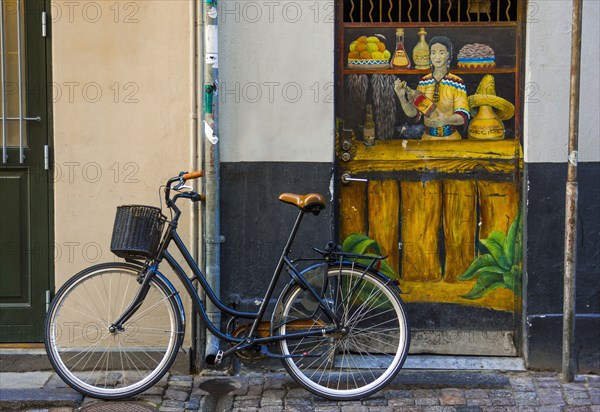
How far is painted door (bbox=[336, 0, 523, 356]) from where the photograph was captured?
6398 millimetres

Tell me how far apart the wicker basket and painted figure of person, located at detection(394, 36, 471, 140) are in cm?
201

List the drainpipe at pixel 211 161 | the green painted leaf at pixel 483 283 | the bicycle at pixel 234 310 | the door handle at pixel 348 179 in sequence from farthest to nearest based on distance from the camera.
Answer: the green painted leaf at pixel 483 283 < the door handle at pixel 348 179 < the drainpipe at pixel 211 161 < the bicycle at pixel 234 310

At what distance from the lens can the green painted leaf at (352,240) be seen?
256 inches

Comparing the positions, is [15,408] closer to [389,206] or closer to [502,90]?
[389,206]

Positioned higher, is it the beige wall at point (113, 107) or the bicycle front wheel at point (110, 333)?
the beige wall at point (113, 107)

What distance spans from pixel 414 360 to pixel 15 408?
2.68 meters

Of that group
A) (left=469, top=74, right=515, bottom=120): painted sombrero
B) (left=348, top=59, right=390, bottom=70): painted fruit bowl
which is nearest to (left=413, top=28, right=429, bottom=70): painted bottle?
(left=348, top=59, right=390, bottom=70): painted fruit bowl

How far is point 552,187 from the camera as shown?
6.20 m

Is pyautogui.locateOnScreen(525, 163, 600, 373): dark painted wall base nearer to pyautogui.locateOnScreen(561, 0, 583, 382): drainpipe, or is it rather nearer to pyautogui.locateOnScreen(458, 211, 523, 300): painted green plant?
pyautogui.locateOnScreen(458, 211, 523, 300): painted green plant

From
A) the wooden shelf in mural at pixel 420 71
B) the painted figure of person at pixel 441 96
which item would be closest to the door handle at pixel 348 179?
the painted figure of person at pixel 441 96

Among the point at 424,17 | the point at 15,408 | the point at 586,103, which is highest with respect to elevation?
the point at 424,17

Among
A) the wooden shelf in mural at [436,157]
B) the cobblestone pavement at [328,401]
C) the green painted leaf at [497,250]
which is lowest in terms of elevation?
the cobblestone pavement at [328,401]

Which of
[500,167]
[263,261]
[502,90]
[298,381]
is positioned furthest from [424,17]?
[298,381]

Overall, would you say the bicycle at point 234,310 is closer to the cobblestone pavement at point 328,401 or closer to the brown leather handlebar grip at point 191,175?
the brown leather handlebar grip at point 191,175
